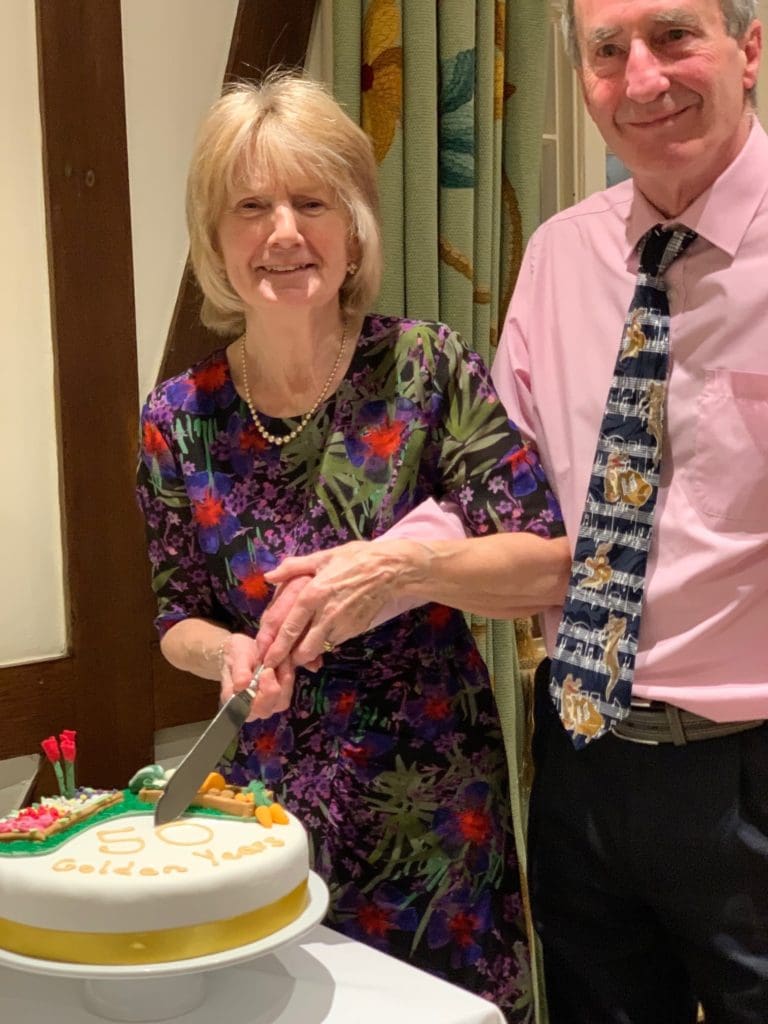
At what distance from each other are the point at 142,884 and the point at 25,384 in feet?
3.34

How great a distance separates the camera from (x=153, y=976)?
0.99 meters

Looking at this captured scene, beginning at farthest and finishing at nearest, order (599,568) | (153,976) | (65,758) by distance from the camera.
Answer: (599,568) < (65,758) < (153,976)

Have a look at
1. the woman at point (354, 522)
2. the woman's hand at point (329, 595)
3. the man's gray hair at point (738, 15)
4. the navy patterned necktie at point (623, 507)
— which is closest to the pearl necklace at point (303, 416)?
the woman at point (354, 522)

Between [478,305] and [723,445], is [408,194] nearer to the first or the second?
[478,305]

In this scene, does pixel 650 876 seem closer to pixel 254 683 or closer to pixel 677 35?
pixel 254 683

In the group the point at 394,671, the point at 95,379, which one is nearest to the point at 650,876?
the point at 394,671

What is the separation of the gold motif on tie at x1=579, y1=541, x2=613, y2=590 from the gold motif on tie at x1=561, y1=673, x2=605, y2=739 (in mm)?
105

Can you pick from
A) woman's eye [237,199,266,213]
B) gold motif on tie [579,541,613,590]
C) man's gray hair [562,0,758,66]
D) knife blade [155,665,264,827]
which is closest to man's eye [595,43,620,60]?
man's gray hair [562,0,758,66]

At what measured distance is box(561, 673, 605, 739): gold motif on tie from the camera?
1.32 m

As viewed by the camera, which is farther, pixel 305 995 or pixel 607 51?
pixel 607 51

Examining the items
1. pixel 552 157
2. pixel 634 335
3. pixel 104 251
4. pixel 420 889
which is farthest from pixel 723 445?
pixel 552 157

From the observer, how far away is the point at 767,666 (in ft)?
4.17

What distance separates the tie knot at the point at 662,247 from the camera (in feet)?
4.27

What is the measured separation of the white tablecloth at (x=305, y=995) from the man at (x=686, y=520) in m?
0.32
